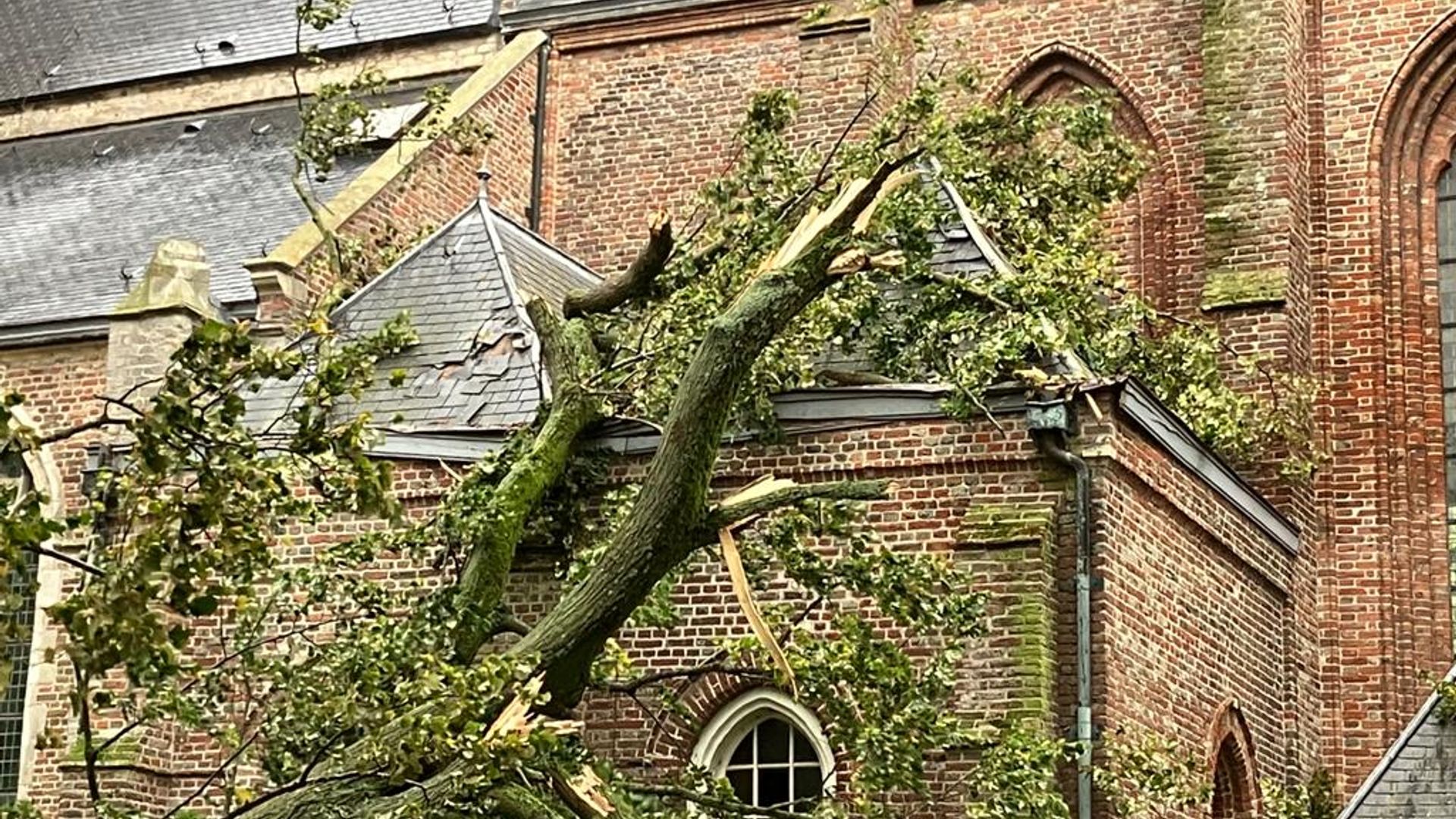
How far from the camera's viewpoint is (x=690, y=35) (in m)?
22.3

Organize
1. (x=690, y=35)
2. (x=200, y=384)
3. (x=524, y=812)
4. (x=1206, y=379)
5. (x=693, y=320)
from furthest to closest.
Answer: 1. (x=690, y=35)
2. (x=1206, y=379)
3. (x=693, y=320)
4. (x=524, y=812)
5. (x=200, y=384)

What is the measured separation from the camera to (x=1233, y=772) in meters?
16.6

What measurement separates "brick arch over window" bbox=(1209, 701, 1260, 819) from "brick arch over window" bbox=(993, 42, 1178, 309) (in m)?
4.38

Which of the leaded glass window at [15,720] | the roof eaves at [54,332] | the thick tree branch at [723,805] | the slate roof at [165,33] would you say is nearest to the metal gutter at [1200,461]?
the thick tree branch at [723,805]

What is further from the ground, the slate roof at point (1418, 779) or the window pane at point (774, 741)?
the window pane at point (774, 741)

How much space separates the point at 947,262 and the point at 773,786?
3.62 metres

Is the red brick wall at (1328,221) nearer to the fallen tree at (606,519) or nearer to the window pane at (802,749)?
the fallen tree at (606,519)

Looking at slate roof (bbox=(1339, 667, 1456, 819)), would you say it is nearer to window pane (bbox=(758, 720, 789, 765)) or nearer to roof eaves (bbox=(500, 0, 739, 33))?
window pane (bbox=(758, 720, 789, 765))

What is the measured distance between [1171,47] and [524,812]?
1174cm

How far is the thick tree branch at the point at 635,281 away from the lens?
13.6 m

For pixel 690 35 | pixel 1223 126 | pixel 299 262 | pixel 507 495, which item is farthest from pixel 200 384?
pixel 690 35

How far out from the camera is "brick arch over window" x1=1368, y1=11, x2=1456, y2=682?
18891 mm

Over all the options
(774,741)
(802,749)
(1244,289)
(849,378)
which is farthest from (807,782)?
(1244,289)

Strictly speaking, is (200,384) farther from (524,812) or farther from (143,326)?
(143,326)
